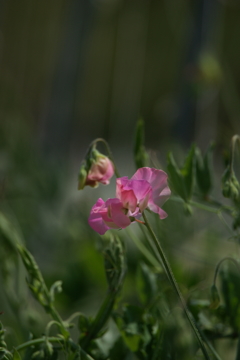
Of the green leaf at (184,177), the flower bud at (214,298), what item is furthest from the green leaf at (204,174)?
the flower bud at (214,298)

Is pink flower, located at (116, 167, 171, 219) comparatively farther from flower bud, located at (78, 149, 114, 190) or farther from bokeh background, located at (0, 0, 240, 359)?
bokeh background, located at (0, 0, 240, 359)

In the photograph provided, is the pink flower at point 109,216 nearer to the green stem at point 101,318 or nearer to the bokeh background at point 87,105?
the green stem at point 101,318

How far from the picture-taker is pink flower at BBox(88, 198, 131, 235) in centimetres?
35

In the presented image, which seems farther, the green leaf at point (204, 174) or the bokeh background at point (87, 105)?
the bokeh background at point (87, 105)

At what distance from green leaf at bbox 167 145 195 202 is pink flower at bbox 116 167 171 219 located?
0.10m

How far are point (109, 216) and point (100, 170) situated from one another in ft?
0.41

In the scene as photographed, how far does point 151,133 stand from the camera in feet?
11.7

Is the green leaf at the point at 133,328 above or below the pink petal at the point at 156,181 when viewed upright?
below

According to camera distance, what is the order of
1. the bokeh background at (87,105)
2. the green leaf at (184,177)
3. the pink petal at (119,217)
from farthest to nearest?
the bokeh background at (87,105), the green leaf at (184,177), the pink petal at (119,217)

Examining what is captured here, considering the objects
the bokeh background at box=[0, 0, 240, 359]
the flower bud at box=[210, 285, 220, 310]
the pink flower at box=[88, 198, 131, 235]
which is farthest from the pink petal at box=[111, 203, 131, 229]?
the bokeh background at box=[0, 0, 240, 359]

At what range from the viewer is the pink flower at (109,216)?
35cm

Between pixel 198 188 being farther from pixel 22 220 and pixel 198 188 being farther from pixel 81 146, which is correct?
pixel 81 146

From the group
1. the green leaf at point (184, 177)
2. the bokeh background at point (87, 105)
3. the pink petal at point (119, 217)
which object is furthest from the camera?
the bokeh background at point (87, 105)

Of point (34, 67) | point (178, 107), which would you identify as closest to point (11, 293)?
point (178, 107)
